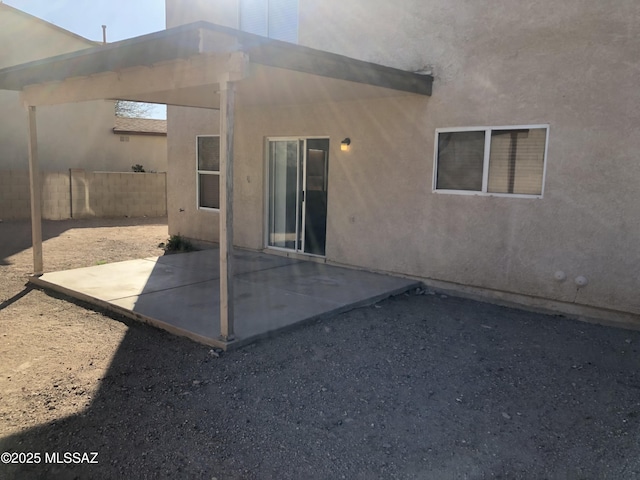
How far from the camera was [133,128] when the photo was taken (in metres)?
22.1

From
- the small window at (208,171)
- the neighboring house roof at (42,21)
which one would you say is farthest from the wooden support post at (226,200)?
the neighboring house roof at (42,21)

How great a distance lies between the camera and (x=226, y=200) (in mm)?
5102

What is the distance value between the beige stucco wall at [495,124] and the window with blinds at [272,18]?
0.40 meters

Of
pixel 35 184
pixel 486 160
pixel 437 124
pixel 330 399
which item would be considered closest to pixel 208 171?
pixel 35 184

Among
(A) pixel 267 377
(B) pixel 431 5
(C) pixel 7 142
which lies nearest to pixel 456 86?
(B) pixel 431 5

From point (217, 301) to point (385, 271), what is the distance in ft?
9.85

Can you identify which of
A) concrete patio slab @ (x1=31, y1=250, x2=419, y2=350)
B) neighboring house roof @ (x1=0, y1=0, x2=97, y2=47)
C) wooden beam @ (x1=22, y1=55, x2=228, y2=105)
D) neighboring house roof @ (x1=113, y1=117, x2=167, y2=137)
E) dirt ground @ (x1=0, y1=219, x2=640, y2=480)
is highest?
neighboring house roof @ (x1=0, y1=0, x2=97, y2=47)

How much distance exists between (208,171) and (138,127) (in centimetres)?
1310

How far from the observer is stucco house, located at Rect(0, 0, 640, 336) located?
588cm

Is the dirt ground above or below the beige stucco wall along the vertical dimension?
below

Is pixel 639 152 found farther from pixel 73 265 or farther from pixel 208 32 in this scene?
pixel 73 265

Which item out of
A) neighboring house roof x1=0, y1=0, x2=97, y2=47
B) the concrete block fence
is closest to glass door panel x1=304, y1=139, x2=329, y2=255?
the concrete block fence

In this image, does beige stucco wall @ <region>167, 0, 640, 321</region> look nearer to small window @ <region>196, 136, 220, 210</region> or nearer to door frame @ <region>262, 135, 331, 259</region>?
door frame @ <region>262, 135, 331, 259</region>

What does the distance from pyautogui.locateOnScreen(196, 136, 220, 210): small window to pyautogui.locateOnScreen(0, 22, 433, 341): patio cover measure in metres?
2.54
